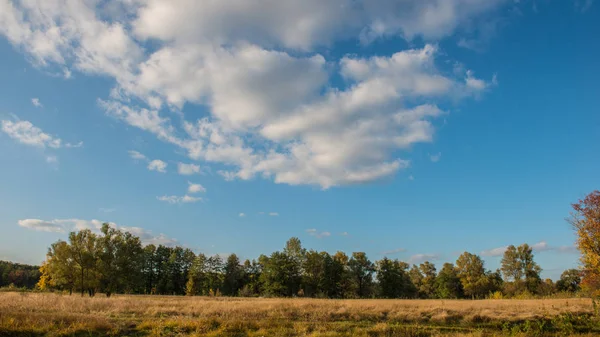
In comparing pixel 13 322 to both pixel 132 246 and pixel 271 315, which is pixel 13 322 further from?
pixel 132 246

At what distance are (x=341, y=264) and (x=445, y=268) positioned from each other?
1436 inches

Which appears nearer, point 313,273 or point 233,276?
point 313,273

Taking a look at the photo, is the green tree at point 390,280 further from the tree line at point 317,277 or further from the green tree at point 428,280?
the green tree at point 428,280

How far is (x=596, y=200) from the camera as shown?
105 ft

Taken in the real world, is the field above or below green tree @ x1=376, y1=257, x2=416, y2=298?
above

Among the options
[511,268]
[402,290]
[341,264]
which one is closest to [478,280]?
[511,268]

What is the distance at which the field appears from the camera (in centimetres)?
1502

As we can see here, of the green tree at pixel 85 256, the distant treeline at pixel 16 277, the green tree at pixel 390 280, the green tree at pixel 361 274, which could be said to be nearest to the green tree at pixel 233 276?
the green tree at pixel 361 274

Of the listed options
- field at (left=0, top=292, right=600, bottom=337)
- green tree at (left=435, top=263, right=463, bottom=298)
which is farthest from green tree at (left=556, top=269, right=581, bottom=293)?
field at (left=0, top=292, right=600, bottom=337)

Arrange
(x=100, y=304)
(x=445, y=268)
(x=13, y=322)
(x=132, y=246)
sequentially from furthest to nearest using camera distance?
(x=445, y=268)
(x=132, y=246)
(x=100, y=304)
(x=13, y=322)

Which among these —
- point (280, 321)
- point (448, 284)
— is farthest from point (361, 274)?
point (280, 321)

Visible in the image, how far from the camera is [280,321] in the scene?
19188 mm

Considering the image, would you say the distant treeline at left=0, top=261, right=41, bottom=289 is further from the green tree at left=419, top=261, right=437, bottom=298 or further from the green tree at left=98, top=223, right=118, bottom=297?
the green tree at left=419, top=261, right=437, bottom=298

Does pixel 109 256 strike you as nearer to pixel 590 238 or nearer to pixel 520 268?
pixel 590 238
